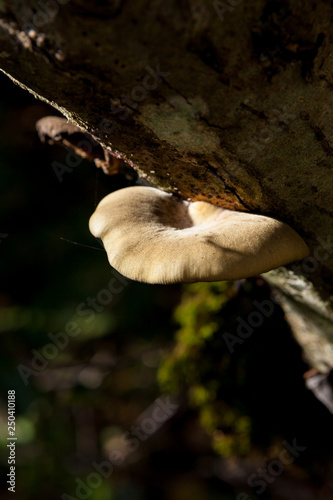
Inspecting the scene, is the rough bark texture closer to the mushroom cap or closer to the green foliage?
the mushroom cap

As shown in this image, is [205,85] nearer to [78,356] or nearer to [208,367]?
[208,367]

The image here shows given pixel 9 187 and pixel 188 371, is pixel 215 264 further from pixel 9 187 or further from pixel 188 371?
pixel 9 187

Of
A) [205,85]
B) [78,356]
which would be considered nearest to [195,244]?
[205,85]

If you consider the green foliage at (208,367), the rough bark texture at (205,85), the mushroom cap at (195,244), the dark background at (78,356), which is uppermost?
the rough bark texture at (205,85)

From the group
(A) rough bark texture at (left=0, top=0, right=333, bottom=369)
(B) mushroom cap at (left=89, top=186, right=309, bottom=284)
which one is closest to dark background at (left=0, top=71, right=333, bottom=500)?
(B) mushroom cap at (left=89, top=186, right=309, bottom=284)

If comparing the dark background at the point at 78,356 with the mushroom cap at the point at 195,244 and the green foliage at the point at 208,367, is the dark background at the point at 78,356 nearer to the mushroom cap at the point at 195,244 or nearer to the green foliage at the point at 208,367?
the green foliage at the point at 208,367

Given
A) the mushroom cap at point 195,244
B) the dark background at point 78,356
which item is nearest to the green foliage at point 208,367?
the dark background at point 78,356
